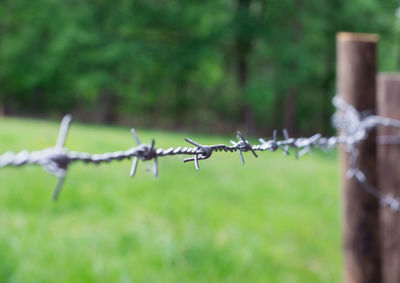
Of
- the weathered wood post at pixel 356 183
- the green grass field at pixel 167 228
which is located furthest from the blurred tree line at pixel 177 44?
the weathered wood post at pixel 356 183

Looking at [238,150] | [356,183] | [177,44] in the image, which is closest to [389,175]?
[356,183]

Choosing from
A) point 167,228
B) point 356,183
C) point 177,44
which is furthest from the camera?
point 177,44

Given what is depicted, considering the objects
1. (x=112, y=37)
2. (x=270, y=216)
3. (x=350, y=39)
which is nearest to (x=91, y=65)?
(x=112, y=37)

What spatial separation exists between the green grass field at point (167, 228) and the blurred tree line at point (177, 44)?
42.0 ft

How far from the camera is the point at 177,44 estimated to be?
64.9 feet

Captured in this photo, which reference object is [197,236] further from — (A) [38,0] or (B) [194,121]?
(B) [194,121]

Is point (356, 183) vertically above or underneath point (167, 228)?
above

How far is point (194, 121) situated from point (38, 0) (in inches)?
400

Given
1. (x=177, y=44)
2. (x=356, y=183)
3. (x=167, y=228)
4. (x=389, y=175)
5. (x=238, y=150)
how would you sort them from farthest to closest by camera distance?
(x=177, y=44)
(x=167, y=228)
(x=389, y=175)
(x=356, y=183)
(x=238, y=150)

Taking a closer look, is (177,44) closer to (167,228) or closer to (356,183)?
(167,228)

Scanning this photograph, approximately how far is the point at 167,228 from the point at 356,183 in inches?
99.9

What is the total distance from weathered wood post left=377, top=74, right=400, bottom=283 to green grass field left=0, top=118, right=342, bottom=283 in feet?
5.05

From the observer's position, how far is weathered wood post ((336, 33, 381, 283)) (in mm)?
2061

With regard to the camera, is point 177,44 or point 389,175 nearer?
point 389,175
